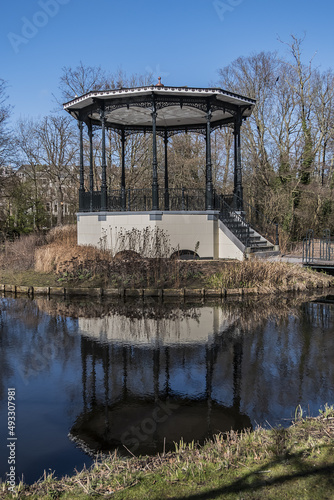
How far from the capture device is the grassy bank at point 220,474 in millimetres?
2730

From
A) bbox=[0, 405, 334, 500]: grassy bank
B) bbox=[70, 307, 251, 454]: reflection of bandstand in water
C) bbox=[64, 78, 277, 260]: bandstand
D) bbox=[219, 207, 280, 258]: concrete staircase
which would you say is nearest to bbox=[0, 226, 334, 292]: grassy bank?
bbox=[64, 78, 277, 260]: bandstand

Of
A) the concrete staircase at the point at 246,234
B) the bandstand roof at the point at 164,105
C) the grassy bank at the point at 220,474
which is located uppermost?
the bandstand roof at the point at 164,105

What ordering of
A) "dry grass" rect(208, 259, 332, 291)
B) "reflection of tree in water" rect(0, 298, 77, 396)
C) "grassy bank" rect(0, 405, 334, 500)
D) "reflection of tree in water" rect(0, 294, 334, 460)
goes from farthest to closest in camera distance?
1. "dry grass" rect(208, 259, 332, 291)
2. "reflection of tree in water" rect(0, 298, 77, 396)
3. "reflection of tree in water" rect(0, 294, 334, 460)
4. "grassy bank" rect(0, 405, 334, 500)

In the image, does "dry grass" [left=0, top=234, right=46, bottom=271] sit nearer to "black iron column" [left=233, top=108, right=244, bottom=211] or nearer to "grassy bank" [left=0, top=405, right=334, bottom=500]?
"black iron column" [left=233, top=108, right=244, bottom=211]

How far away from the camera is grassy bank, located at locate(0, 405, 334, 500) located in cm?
273

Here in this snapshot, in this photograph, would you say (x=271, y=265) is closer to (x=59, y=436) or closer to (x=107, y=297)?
(x=107, y=297)

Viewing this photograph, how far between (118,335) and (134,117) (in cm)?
1284

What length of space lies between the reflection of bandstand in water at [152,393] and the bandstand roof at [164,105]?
9.85 metres

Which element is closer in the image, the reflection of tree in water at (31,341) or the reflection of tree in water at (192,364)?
the reflection of tree in water at (192,364)

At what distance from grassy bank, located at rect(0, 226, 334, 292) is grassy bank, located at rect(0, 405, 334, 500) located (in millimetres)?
7746

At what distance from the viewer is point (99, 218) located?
1537 cm

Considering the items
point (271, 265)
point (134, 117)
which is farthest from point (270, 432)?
point (134, 117)

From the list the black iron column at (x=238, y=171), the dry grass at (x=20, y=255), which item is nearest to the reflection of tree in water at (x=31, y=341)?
the dry grass at (x=20, y=255)

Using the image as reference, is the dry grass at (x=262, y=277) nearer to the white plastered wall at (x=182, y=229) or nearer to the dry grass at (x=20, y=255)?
the white plastered wall at (x=182, y=229)
